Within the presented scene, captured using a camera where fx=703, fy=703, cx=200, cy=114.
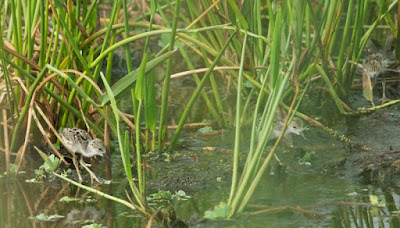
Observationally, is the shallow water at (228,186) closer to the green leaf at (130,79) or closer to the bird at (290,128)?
the bird at (290,128)

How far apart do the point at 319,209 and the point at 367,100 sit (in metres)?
2.32

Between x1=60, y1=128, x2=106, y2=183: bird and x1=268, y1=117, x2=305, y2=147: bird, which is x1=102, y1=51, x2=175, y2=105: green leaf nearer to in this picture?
x1=60, y1=128, x2=106, y2=183: bird


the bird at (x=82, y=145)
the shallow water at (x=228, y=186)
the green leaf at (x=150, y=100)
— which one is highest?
the green leaf at (x=150, y=100)

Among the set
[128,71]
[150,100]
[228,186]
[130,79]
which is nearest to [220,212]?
[228,186]

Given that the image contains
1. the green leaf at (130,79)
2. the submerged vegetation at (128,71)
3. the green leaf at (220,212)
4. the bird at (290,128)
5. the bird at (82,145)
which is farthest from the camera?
the bird at (290,128)

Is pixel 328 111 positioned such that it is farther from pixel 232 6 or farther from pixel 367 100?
pixel 232 6

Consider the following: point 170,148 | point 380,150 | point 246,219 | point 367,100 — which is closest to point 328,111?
point 367,100

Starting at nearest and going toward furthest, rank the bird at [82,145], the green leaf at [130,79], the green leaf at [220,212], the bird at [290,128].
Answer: the green leaf at [220,212] < the green leaf at [130,79] < the bird at [82,145] < the bird at [290,128]

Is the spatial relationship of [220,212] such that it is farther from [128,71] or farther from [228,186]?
[128,71]

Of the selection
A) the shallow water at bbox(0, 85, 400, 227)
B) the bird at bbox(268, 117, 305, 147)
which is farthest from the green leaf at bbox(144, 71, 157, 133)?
the bird at bbox(268, 117, 305, 147)

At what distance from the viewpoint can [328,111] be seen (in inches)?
194

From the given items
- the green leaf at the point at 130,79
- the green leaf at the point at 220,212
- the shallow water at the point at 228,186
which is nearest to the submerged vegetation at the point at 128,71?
the green leaf at the point at 130,79

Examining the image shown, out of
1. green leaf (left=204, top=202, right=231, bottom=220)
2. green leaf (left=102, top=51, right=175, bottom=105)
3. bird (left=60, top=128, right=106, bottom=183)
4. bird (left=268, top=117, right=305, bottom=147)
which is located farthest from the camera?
bird (left=268, top=117, right=305, bottom=147)

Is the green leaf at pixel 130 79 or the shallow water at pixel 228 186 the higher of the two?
the green leaf at pixel 130 79
